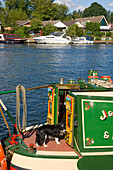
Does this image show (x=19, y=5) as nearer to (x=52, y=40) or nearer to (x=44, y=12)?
(x=44, y=12)

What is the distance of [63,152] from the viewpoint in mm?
9211

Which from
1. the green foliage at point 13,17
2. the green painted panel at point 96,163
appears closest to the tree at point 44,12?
the green foliage at point 13,17

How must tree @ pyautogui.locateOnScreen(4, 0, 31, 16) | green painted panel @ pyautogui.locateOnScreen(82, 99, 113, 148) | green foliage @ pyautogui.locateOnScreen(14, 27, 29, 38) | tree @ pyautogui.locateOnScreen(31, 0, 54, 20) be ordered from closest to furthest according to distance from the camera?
green painted panel @ pyautogui.locateOnScreen(82, 99, 113, 148)
green foliage @ pyautogui.locateOnScreen(14, 27, 29, 38)
tree @ pyautogui.locateOnScreen(31, 0, 54, 20)
tree @ pyautogui.locateOnScreen(4, 0, 31, 16)

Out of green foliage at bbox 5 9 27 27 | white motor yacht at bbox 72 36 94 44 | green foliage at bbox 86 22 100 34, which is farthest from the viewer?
green foliage at bbox 5 9 27 27

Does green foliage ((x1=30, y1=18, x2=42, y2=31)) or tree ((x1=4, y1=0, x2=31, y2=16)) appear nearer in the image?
green foliage ((x1=30, y1=18, x2=42, y2=31))

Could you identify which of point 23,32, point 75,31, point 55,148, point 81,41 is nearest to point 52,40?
point 81,41

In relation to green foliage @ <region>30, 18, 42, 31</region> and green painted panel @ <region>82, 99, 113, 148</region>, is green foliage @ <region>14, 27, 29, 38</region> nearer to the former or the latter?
green foliage @ <region>30, 18, 42, 31</region>

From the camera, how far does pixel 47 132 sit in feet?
31.4

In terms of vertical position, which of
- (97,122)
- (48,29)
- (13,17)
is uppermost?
(13,17)

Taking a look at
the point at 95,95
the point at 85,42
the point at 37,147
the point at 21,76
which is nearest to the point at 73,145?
the point at 37,147

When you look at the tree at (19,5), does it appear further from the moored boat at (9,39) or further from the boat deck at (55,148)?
the boat deck at (55,148)

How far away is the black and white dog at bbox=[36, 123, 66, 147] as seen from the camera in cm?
951

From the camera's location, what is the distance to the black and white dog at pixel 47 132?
9.51 m

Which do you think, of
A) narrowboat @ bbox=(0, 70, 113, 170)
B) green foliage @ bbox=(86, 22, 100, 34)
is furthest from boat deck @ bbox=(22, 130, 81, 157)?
green foliage @ bbox=(86, 22, 100, 34)
